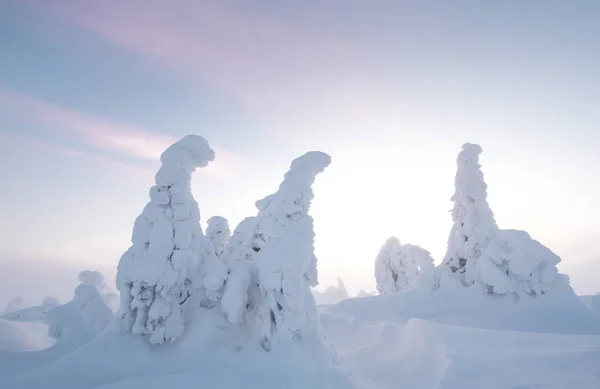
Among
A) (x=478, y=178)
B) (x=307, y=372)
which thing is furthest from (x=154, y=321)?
(x=478, y=178)

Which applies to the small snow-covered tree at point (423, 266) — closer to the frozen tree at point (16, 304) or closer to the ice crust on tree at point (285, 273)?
the ice crust on tree at point (285, 273)

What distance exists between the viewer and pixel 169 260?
48.2 ft

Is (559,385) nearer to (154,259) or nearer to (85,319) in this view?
(154,259)

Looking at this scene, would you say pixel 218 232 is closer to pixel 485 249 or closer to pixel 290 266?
pixel 290 266

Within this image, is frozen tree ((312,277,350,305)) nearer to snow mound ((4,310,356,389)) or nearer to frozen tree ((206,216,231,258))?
frozen tree ((206,216,231,258))

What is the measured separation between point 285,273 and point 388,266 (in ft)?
89.4

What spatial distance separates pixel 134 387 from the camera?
37.2ft

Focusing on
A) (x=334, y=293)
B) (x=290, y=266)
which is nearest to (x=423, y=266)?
(x=290, y=266)

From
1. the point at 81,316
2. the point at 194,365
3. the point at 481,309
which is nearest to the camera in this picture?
the point at 194,365

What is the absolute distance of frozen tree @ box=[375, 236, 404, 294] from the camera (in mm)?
38344

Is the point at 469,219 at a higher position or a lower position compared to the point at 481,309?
higher

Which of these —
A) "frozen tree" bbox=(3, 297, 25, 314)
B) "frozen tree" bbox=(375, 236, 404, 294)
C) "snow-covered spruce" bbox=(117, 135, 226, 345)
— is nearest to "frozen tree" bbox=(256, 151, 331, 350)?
"snow-covered spruce" bbox=(117, 135, 226, 345)

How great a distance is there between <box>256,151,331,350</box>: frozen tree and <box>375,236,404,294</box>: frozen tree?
2535cm

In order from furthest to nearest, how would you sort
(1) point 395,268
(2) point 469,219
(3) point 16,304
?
(3) point 16,304 → (1) point 395,268 → (2) point 469,219
